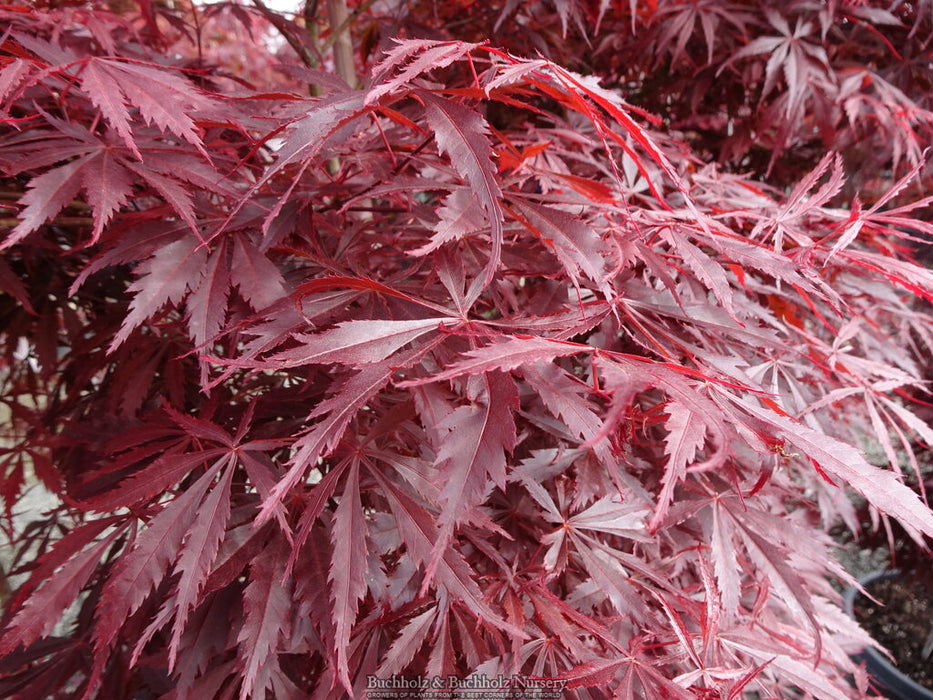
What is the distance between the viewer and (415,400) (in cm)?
44

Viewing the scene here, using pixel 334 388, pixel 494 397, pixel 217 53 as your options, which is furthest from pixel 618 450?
pixel 217 53

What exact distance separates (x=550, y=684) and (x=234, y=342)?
1.36ft

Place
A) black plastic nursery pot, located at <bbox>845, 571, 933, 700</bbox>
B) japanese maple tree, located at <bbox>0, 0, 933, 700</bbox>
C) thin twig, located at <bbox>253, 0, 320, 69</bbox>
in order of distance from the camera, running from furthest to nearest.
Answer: black plastic nursery pot, located at <bbox>845, 571, 933, 700</bbox> → thin twig, located at <bbox>253, 0, 320, 69</bbox> → japanese maple tree, located at <bbox>0, 0, 933, 700</bbox>

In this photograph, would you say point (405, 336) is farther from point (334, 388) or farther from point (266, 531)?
point (266, 531)

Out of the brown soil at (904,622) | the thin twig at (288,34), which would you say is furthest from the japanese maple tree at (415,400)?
the brown soil at (904,622)

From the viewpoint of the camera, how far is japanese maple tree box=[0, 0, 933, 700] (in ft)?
1.32

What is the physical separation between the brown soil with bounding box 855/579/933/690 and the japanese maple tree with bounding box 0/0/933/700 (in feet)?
4.51

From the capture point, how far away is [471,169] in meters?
0.41

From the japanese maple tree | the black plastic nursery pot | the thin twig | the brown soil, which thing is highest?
the thin twig

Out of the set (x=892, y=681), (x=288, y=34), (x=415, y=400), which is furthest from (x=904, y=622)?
(x=288, y=34)

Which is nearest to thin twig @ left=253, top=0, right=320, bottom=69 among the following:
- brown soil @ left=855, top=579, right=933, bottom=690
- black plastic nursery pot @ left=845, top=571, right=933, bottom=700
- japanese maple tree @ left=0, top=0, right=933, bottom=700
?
japanese maple tree @ left=0, top=0, right=933, bottom=700

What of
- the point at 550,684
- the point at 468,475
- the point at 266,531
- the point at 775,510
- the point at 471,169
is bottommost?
the point at 775,510

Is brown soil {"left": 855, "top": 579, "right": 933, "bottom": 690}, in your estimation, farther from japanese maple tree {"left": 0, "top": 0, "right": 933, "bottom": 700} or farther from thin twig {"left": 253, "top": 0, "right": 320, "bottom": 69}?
thin twig {"left": 253, "top": 0, "right": 320, "bottom": 69}

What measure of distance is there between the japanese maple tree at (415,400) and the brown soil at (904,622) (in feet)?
4.51
